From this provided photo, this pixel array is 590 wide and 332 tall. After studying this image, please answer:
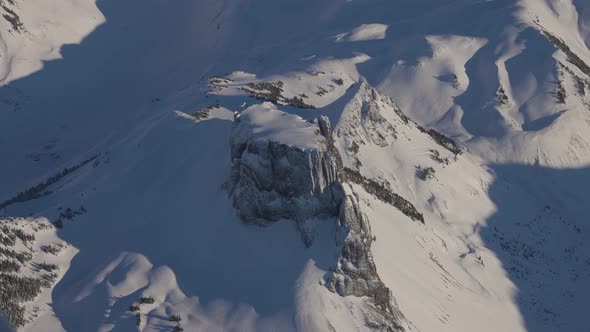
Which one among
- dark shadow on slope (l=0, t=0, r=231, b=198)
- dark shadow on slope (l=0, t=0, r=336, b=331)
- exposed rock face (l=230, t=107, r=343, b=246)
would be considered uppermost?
exposed rock face (l=230, t=107, r=343, b=246)

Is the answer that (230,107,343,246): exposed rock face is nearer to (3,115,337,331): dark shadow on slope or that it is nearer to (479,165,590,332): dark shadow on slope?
(3,115,337,331): dark shadow on slope

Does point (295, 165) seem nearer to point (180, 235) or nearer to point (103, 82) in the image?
point (180, 235)

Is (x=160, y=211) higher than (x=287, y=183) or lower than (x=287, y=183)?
lower

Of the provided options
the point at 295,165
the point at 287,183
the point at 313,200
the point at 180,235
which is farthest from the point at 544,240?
the point at 180,235

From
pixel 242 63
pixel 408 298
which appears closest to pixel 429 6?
pixel 242 63

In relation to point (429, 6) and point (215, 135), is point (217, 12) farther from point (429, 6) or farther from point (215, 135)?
point (215, 135)

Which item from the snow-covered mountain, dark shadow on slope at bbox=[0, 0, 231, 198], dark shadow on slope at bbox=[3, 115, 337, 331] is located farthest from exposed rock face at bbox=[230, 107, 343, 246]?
dark shadow on slope at bbox=[0, 0, 231, 198]
